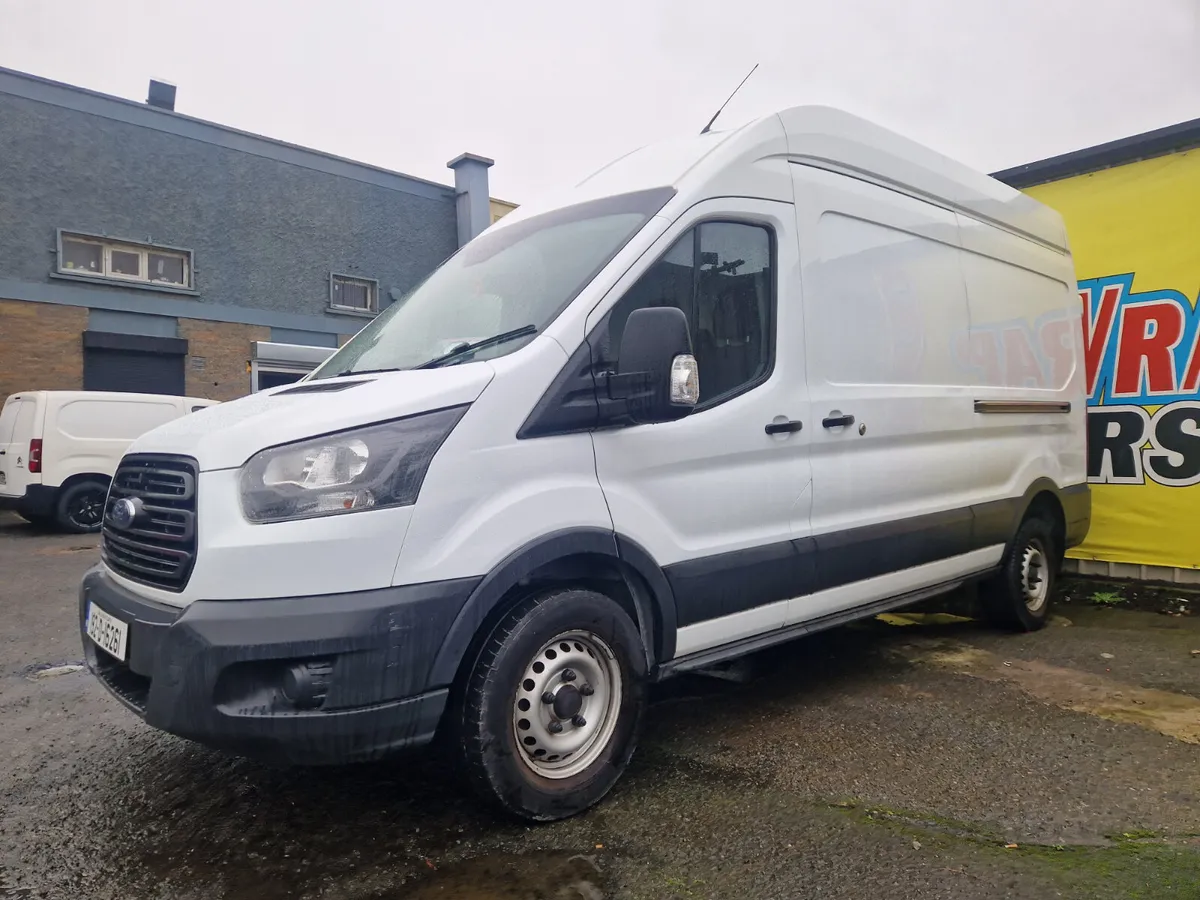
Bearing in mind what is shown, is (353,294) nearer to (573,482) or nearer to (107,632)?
(107,632)

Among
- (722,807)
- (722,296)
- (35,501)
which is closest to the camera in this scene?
(722,807)

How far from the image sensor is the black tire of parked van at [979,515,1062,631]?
5.36 meters

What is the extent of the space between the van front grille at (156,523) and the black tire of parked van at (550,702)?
0.94 metres

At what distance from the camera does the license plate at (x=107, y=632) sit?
2.75m

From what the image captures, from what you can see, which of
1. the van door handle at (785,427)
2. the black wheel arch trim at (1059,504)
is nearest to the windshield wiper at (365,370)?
the van door handle at (785,427)

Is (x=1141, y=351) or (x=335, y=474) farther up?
(x=1141, y=351)

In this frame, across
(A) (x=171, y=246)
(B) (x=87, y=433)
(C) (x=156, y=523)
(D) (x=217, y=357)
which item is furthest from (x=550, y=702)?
(A) (x=171, y=246)

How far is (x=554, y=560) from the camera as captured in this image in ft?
9.37

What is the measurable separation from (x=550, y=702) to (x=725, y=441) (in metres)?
1.19

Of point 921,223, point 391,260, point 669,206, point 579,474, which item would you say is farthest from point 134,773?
point 391,260

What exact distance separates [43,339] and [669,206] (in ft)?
52.0

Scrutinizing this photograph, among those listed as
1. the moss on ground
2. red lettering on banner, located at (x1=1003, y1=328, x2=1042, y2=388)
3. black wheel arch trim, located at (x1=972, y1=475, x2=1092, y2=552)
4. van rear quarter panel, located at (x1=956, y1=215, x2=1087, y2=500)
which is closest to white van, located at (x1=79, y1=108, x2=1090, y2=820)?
van rear quarter panel, located at (x1=956, y1=215, x2=1087, y2=500)

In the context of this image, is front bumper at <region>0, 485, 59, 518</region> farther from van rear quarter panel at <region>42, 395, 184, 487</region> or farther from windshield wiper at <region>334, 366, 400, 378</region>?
windshield wiper at <region>334, 366, 400, 378</region>

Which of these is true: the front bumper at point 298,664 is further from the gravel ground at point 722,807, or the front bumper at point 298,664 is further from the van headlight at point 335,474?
the gravel ground at point 722,807
